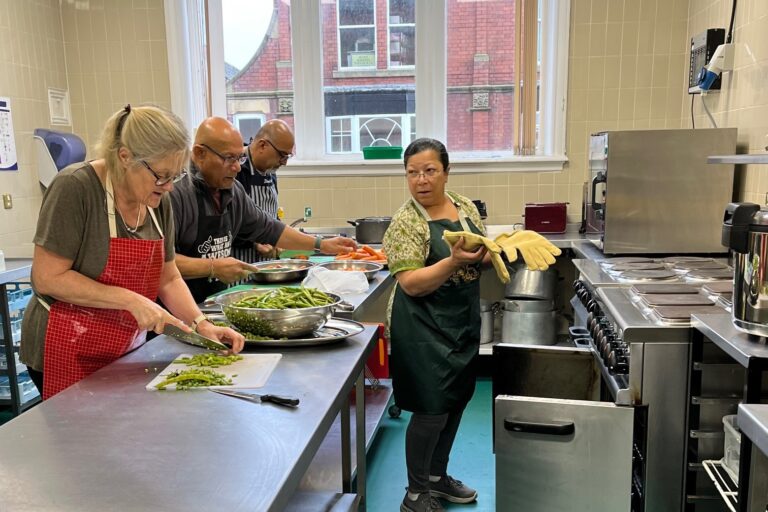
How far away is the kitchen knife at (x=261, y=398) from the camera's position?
151 centimetres

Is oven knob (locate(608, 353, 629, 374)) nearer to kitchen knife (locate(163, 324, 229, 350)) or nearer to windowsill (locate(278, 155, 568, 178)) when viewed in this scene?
kitchen knife (locate(163, 324, 229, 350))

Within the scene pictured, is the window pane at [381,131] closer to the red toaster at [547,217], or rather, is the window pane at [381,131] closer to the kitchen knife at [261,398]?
the red toaster at [547,217]

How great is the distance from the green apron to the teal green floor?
0.59 metres

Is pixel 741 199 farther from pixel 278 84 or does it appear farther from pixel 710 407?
pixel 278 84

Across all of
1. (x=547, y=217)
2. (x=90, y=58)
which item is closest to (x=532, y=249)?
(x=547, y=217)

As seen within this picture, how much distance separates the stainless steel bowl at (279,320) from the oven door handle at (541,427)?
2.46 ft

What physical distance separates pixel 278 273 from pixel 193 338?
0.97 m

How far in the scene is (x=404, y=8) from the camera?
4680mm

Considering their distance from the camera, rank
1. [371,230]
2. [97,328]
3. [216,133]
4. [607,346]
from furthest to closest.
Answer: [371,230]
[216,133]
[607,346]
[97,328]

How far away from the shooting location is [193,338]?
1.85m

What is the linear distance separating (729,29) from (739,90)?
37 centimetres

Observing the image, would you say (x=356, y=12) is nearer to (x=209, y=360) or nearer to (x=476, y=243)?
(x=476, y=243)

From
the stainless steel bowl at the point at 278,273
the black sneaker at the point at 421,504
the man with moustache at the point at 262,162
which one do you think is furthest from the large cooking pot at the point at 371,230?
the black sneaker at the point at 421,504

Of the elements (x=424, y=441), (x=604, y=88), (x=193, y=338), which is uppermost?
(x=604, y=88)
